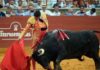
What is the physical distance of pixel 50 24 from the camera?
15.0m

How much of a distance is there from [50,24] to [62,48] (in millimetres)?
6235

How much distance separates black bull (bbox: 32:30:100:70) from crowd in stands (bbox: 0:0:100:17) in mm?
5474

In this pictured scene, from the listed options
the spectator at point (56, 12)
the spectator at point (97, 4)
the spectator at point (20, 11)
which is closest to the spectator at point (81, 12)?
the spectator at point (56, 12)

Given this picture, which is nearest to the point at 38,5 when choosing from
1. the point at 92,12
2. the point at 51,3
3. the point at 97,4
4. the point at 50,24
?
the point at 51,3

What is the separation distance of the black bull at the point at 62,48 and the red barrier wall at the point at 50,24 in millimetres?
5436

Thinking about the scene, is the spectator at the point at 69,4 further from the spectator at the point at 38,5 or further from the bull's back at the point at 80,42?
the bull's back at the point at 80,42

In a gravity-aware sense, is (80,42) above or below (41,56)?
above

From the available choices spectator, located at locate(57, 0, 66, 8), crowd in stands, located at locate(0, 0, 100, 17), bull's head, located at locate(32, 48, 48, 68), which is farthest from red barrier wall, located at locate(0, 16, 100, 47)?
bull's head, located at locate(32, 48, 48, 68)

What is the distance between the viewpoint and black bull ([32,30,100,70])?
8.76 metres

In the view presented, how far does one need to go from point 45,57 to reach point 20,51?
2.20ft

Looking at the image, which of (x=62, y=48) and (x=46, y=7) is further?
(x=46, y=7)

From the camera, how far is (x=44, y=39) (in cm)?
A: 884

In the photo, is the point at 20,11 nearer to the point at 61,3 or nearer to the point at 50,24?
the point at 50,24

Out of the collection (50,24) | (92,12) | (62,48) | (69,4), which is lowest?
(50,24)
